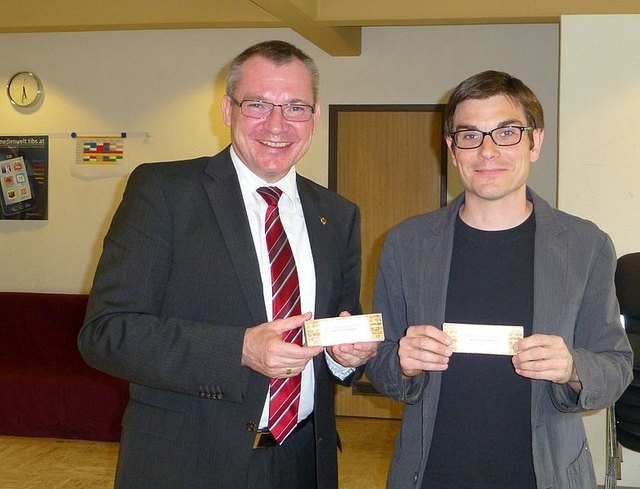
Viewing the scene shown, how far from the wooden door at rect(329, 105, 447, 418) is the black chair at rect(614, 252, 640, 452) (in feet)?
8.49

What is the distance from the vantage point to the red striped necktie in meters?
2.04

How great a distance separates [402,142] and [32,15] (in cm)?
336

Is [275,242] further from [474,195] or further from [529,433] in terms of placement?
[529,433]

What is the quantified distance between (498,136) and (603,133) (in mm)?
3273

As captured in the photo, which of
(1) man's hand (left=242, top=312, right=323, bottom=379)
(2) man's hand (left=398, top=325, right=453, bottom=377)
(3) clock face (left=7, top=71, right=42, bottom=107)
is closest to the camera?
(1) man's hand (left=242, top=312, right=323, bottom=379)

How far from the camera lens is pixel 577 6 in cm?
536

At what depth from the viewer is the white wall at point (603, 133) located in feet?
16.3

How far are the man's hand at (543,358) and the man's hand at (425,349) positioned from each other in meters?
0.17

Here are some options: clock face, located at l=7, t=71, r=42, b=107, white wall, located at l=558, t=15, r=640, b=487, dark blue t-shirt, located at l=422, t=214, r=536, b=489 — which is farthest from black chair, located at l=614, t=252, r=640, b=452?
clock face, located at l=7, t=71, r=42, b=107

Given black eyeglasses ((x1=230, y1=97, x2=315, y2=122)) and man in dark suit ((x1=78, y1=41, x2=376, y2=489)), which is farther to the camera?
black eyeglasses ((x1=230, y1=97, x2=315, y2=122))

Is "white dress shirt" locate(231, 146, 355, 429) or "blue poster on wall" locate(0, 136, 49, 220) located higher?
"blue poster on wall" locate(0, 136, 49, 220)

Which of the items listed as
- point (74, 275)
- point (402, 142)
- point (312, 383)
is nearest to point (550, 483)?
point (312, 383)

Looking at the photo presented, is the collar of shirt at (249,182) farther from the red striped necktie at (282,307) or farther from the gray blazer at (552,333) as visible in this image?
the gray blazer at (552,333)

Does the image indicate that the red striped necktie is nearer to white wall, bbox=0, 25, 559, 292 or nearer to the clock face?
white wall, bbox=0, 25, 559, 292
